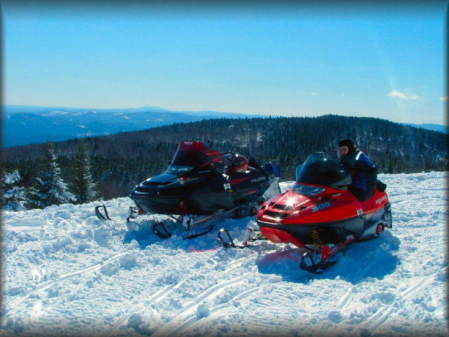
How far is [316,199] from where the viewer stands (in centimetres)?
582

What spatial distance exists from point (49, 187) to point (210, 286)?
86.2 ft

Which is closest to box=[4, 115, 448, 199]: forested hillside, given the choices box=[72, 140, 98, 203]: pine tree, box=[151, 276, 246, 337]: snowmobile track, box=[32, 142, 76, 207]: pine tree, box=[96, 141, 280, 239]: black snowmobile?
box=[72, 140, 98, 203]: pine tree

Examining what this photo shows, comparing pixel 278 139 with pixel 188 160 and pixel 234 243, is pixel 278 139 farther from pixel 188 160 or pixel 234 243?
pixel 234 243

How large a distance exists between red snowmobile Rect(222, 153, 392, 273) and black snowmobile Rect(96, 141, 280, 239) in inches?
60.4

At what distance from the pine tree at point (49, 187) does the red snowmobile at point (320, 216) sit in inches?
975

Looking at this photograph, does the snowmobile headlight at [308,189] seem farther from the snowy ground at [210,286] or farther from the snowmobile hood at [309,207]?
the snowy ground at [210,286]

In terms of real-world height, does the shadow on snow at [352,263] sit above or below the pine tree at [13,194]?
above

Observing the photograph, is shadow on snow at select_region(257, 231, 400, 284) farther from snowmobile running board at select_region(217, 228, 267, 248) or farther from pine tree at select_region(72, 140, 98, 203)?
pine tree at select_region(72, 140, 98, 203)

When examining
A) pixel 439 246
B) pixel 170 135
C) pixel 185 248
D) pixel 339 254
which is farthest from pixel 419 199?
pixel 170 135

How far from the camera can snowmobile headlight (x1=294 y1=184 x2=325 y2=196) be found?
5.92 meters

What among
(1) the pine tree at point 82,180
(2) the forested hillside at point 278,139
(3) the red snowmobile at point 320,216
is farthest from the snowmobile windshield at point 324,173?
(2) the forested hillside at point 278,139

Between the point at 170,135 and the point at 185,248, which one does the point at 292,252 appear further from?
the point at 170,135

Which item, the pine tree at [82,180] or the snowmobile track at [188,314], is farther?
the pine tree at [82,180]

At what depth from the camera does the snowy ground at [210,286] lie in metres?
3.82
